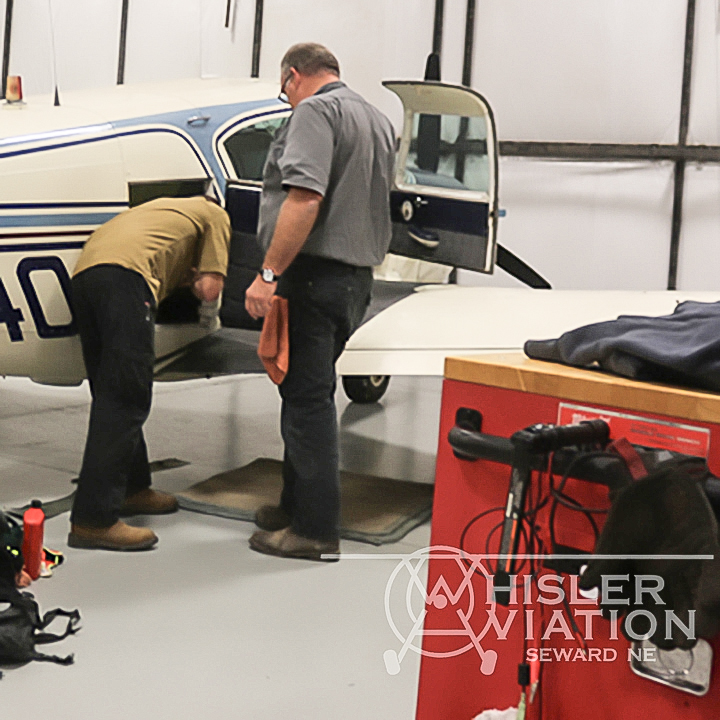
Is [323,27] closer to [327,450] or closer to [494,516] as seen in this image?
[327,450]

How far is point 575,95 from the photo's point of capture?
1043cm

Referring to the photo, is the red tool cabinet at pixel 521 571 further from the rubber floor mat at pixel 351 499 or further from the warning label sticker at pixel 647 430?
the rubber floor mat at pixel 351 499

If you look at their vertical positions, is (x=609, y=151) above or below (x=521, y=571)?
above

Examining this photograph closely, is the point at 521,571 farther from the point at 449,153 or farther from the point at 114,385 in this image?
the point at 449,153

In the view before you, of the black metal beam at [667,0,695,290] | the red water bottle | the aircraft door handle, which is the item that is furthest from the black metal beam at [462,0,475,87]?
the red water bottle

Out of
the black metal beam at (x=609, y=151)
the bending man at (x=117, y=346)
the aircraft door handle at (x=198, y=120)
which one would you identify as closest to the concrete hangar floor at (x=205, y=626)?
the bending man at (x=117, y=346)

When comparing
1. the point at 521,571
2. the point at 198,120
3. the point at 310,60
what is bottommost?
the point at 521,571

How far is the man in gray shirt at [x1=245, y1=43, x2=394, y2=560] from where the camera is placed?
375cm

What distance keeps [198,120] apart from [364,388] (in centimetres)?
317

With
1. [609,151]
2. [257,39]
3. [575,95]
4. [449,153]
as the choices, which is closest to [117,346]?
[449,153]

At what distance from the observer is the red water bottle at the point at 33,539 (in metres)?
3.52

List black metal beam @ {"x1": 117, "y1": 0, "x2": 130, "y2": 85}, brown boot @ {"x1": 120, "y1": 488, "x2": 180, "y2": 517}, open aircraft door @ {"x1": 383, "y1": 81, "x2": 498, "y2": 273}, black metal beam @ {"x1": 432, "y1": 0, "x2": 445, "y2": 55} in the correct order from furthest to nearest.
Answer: black metal beam @ {"x1": 117, "y1": 0, "x2": 130, "y2": 85} → black metal beam @ {"x1": 432, "y1": 0, "x2": 445, "y2": 55} → open aircraft door @ {"x1": 383, "y1": 81, "x2": 498, "y2": 273} → brown boot @ {"x1": 120, "y1": 488, "x2": 180, "y2": 517}

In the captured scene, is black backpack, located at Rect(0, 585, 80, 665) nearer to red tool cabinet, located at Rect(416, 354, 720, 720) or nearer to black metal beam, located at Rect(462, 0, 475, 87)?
red tool cabinet, located at Rect(416, 354, 720, 720)

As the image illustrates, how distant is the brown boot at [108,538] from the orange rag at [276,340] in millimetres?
904
